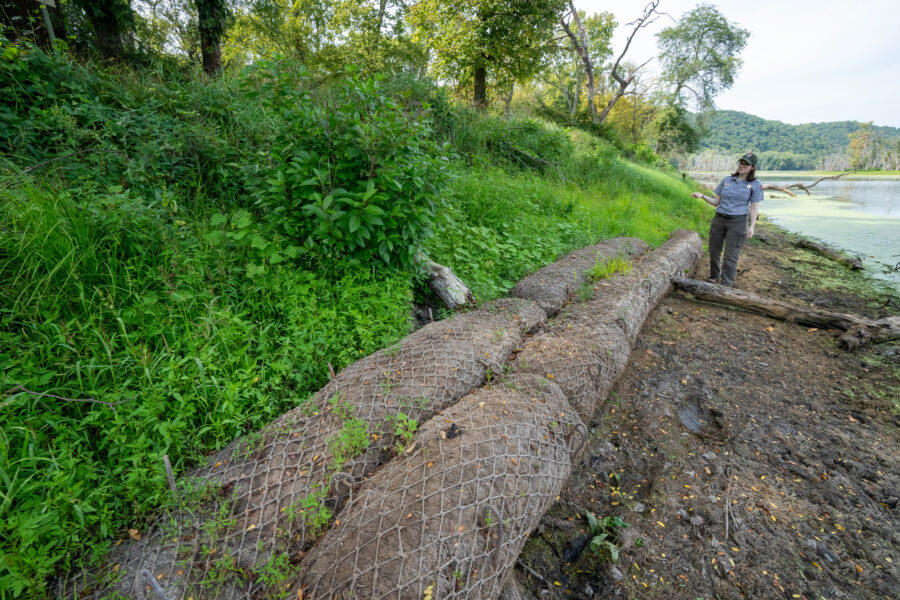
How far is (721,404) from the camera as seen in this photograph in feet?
9.67

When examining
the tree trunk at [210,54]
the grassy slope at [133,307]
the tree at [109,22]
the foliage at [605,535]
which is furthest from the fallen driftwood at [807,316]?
the tree at [109,22]

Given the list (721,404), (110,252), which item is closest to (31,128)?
(110,252)

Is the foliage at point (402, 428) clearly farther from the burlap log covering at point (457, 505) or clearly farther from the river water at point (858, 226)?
the river water at point (858, 226)

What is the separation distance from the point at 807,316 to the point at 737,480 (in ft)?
10.3

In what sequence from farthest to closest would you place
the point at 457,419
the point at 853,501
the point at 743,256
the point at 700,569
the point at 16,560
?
the point at 743,256
the point at 853,501
the point at 457,419
the point at 700,569
the point at 16,560

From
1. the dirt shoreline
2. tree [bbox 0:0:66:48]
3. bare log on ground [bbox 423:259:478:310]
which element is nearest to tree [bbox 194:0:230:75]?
tree [bbox 0:0:66:48]

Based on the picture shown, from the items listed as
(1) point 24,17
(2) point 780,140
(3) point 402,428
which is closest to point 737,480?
(3) point 402,428

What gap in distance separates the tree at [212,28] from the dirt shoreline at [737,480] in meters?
7.07

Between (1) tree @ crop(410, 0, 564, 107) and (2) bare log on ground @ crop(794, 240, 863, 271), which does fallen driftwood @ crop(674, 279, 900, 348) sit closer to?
(2) bare log on ground @ crop(794, 240, 863, 271)

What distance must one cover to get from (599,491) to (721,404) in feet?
4.95

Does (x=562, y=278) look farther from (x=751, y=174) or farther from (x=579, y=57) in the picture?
(x=579, y=57)

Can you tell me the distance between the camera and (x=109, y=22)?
17.1 feet

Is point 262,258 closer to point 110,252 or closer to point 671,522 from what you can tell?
point 110,252

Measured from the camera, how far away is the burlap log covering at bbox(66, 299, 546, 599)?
1356 mm
